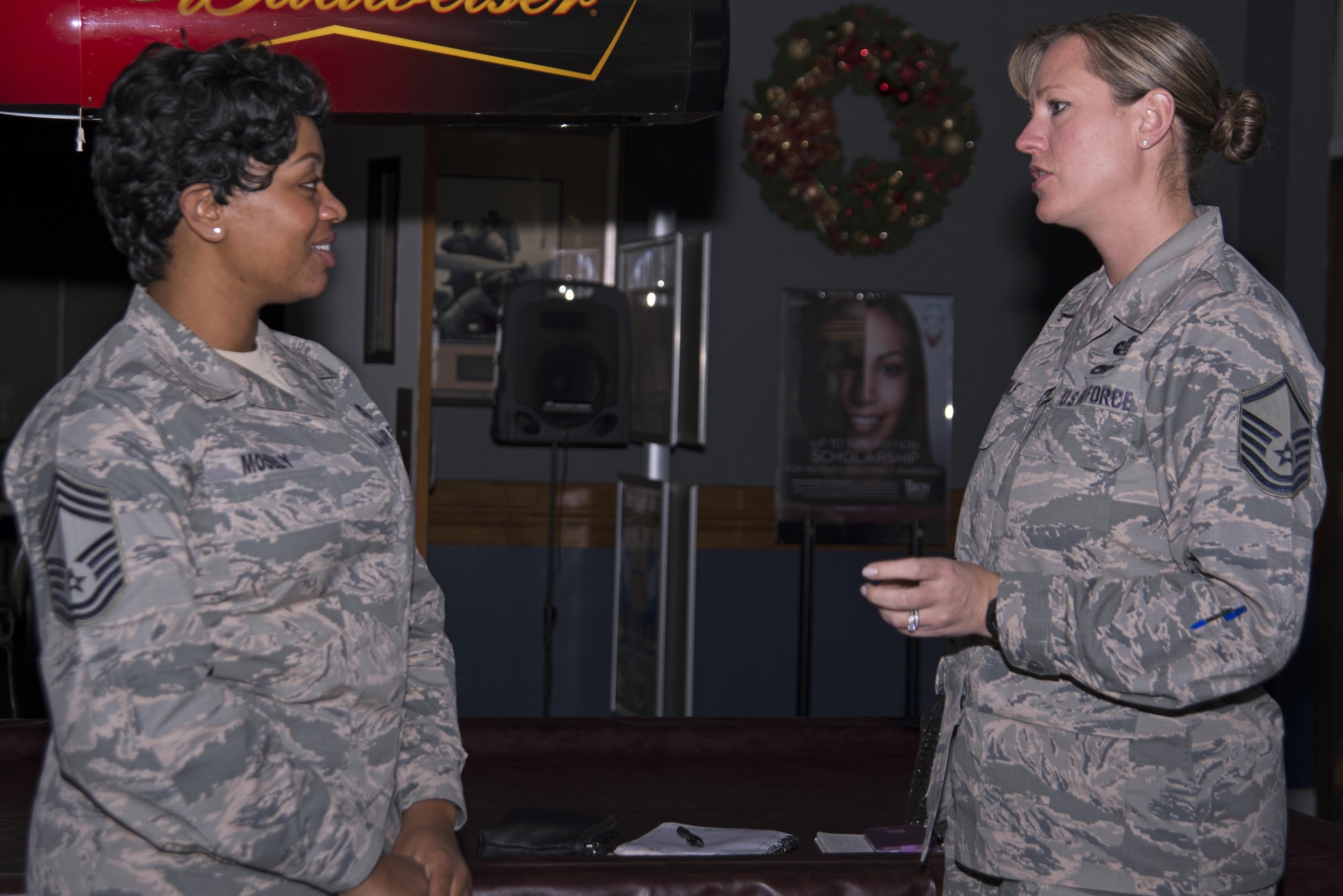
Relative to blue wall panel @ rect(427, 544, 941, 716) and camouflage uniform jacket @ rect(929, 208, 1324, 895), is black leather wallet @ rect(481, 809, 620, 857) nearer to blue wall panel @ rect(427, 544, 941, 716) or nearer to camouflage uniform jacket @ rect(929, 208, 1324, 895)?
camouflage uniform jacket @ rect(929, 208, 1324, 895)

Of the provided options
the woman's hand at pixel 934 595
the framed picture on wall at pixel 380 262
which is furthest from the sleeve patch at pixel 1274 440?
the framed picture on wall at pixel 380 262

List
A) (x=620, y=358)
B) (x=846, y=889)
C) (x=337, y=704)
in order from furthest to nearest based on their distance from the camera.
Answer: (x=620, y=358) → (x=846, y=889) → (x=337, y=704)

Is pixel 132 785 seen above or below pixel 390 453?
below

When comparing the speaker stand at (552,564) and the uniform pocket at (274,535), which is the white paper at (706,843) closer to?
the uniform pocket at (274,535)

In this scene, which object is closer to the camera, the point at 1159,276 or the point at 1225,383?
the point at 1225,383

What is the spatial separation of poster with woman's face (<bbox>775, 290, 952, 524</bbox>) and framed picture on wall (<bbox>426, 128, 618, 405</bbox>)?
3.09 ft

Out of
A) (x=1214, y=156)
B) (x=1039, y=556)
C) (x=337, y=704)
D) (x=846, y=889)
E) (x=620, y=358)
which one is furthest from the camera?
(x=620, y=358)

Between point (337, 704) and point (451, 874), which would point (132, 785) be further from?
point (451, 874)

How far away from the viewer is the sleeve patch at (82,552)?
992 millimetres

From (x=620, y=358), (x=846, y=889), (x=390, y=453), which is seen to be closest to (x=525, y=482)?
(x=620, y=358)

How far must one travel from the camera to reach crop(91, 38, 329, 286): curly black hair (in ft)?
3.74

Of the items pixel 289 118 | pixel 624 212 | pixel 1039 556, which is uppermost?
pixel 624 212

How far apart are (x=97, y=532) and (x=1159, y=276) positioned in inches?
44.3

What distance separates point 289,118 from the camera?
1.21 meters
